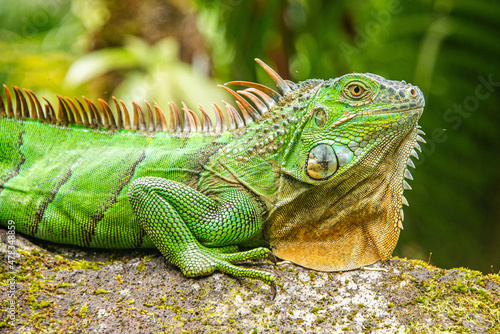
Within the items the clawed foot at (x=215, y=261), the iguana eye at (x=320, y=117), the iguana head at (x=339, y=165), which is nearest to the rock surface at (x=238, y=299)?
the clawed foot at (x=215, y=261)

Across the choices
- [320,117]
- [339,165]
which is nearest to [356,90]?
[320,117]

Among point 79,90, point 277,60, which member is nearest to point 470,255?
point 277,60

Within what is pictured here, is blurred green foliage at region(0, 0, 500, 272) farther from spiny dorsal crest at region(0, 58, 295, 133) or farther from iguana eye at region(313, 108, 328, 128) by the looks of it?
iguana eye at region(313, 108, 328, 128)

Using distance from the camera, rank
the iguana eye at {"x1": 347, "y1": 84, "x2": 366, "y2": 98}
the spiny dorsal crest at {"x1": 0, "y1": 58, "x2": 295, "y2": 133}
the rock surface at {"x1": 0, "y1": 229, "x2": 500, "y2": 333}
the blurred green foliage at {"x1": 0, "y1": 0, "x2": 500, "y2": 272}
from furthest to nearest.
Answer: the blurred green foliage at {"x1": 0, "y1": 0, "x2": 500, "y2": 272} < the spiny dorsal crest at {"x1": 0, "y1": 58, "x2": 295, "y2": 133} < the iguana eye at {"x1": 347, "y1": 84, "x2": 366, "y2": 98} < the rock surface at {"x1": 0, "y1": 229, "x2": 500, "y2": 333}

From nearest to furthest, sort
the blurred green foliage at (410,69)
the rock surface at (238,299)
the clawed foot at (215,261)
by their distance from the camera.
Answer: the rock surface at (238,299), the clawed foot at (215,261), the blurred green foliage at (410,69)

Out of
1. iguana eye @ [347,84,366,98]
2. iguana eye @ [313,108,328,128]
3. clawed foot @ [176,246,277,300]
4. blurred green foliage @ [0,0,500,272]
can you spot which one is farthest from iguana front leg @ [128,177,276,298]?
blurred green foliage @ [0,0,500,272]

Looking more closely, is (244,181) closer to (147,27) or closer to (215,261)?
(215,261)

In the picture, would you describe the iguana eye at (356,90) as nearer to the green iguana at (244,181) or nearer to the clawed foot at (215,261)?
the green iguana at (244,181)

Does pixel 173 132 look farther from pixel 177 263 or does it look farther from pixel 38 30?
pixel 38 30
